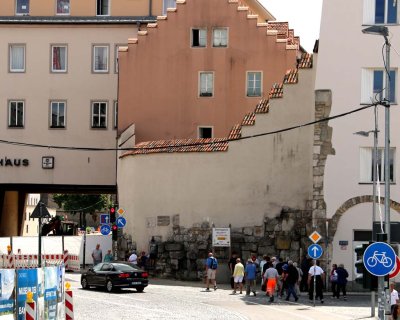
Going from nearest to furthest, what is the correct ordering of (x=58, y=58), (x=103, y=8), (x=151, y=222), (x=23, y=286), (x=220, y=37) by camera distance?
(x=23, y=286)
(x=151, y=222)
(x=220, y=37)
(x=58, y=58)
(x=103, y=8)

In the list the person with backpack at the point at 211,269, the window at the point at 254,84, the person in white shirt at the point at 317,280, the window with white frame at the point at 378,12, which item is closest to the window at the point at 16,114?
the window at the point at 254,84

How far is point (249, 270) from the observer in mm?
40156

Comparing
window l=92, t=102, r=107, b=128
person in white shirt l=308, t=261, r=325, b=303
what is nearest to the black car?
person in white shirt l=308, t=261, r=325, b=303

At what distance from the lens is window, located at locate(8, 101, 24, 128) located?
60.0 metres

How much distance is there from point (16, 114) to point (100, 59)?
5920mm

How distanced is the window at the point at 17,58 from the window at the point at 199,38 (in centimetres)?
1102

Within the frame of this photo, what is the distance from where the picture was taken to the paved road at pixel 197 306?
31.3 metres

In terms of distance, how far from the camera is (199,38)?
184ft

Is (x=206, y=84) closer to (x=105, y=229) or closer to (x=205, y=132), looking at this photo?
(x=205, y=132)

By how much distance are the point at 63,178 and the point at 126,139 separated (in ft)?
21.7

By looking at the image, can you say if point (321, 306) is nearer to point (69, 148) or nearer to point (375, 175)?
point (375, 175)

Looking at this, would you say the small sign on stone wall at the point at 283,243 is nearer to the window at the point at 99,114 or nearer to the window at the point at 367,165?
the window at the point at 367,165

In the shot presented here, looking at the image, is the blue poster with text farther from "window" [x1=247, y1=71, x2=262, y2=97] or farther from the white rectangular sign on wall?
"window" [x1=247, y1=71, x2=262, y2=97]

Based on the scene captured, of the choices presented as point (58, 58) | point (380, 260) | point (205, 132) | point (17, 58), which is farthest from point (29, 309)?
point (17, 58)
